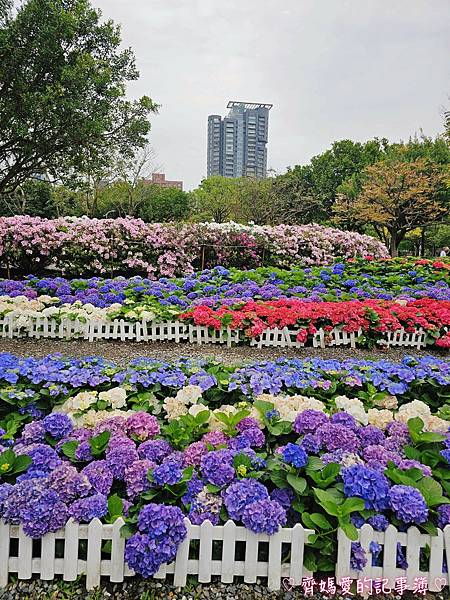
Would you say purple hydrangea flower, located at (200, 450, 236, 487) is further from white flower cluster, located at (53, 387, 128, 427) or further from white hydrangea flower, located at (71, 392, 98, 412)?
white hydrangea flower, located at (71, 392, 98, 412)

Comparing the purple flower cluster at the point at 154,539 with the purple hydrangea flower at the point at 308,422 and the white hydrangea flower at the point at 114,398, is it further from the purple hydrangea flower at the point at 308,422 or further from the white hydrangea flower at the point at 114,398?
the white hydrangea flower at the point at 114,398

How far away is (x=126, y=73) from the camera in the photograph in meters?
10.1

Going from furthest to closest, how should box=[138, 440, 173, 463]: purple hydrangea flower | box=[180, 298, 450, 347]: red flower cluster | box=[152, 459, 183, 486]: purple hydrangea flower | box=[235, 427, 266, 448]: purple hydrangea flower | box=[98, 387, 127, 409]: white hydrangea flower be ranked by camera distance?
box=[180, 298, 450, 347]: red flower cluster, box=[98, 387, 127, 409]: white hydrangea flower, box=[235, 427, 266, 448]: purple hydrangea flower, box=[138, 440, 173, 463]: purple hydrangea flower, box=[152, 459, 183, 486]: purple hydrangea flower

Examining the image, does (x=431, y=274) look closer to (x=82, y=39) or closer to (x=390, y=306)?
(x=390, y=306)

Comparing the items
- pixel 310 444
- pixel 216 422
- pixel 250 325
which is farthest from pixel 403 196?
pixel 310 444

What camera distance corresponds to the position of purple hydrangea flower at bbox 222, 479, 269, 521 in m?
1.77

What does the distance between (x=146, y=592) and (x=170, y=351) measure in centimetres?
320

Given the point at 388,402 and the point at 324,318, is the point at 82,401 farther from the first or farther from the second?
the point at 324,318

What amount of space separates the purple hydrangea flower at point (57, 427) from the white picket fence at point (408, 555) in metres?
1.39

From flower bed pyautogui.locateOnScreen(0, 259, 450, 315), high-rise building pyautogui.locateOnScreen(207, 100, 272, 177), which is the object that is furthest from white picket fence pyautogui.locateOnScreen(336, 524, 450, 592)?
high-rise building pyautogui.locateOnScreen(207, 100, 272, 177)

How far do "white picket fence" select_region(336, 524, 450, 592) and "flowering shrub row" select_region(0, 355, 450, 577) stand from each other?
1.3 inches

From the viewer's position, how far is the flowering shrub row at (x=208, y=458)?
174 centimetres

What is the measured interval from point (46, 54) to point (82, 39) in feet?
3.90

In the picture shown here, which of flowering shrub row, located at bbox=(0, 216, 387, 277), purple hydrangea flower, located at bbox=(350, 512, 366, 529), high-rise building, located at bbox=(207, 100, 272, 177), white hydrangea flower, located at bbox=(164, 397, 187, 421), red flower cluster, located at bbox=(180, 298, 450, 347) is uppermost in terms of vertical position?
high-rise building, located at bbox=(207, 100, 272, 177)
